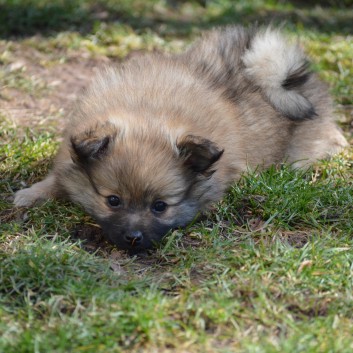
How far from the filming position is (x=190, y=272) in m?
3.48

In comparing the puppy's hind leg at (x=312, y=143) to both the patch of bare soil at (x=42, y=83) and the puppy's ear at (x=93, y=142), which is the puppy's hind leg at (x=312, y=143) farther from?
the patch of bare soil at (x=42, y=83)

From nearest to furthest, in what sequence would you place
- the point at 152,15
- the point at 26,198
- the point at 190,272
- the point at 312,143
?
the point at 190,272
the point at 26,198
the point at 312,143
the point at 152,15

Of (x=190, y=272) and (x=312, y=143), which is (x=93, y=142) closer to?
(x=190, y=272)

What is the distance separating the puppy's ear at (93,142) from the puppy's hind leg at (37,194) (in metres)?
0.50

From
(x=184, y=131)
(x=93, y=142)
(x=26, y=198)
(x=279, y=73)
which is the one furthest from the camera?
(x=279, y=73)

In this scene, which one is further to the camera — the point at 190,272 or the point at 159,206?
the point at 159,206

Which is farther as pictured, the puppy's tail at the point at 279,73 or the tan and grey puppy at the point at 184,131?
the puppy's tail at the point at 279,73

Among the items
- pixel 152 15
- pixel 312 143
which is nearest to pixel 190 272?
pixel 312 143

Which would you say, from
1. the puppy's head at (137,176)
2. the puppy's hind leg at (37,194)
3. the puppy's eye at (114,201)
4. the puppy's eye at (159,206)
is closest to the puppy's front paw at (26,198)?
the puppy's hind leg at (37,194)

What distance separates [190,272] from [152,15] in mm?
5090

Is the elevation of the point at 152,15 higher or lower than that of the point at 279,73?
lower

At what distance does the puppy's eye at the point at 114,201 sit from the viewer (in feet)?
12.4

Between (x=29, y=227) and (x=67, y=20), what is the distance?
149 inches

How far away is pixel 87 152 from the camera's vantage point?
3676 mm
